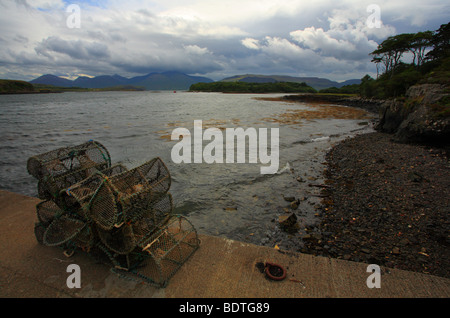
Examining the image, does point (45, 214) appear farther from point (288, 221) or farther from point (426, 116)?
point (426, 116)

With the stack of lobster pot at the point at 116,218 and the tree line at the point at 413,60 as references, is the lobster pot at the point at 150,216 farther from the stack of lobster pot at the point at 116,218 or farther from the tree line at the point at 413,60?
the tree line at the point at 413,60

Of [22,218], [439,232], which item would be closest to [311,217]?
[439,232]

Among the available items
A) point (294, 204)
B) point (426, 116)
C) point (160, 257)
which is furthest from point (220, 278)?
point (426, 116)

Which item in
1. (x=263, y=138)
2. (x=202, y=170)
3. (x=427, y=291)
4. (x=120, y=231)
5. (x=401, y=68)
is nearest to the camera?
(x=427, y=291)

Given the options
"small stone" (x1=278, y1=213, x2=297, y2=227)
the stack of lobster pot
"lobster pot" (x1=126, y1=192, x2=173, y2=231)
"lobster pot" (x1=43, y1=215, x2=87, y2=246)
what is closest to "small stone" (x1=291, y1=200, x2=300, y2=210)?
"small stone" (x1=278, y1=213, x2=297, y2=227)

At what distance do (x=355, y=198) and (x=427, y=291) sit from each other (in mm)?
4586

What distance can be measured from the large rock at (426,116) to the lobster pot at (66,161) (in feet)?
58.2

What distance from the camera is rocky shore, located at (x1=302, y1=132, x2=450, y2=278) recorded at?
16.3 ft

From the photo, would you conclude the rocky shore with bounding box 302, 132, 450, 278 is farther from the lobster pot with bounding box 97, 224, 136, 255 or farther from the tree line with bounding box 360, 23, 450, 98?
the tree line with bounding box 360, 23, 450, 98

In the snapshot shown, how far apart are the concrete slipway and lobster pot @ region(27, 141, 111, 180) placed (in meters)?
1.65

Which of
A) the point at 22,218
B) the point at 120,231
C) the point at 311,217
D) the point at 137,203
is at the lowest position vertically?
the point at 311,217

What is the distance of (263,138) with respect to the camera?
20391 mm

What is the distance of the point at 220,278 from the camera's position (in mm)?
3906
